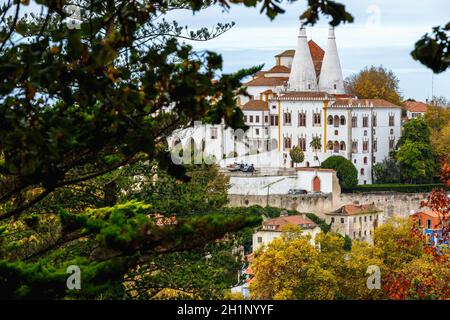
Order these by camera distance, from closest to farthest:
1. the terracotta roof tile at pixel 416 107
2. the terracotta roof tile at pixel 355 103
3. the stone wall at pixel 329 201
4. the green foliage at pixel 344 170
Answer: the stone wall at pixel 329 201 < the green foliage at pixel 344 170 < the terracotta roof tile at pixel 355 103 < the terracotta roof tile at pixel 416 107

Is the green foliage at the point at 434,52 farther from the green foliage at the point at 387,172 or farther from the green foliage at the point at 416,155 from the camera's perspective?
the green foliage at the point at 387,172

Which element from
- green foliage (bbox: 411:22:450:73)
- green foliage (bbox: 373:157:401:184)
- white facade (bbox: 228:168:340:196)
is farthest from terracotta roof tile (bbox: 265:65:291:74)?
green foliage (bbox: 411:22:450:73)

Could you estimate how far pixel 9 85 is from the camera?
191 inches

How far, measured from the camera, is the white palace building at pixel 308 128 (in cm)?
5903

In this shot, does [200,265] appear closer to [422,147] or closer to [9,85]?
[9,85]

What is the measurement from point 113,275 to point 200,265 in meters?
8.17

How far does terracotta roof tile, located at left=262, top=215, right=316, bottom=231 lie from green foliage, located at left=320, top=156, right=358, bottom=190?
692cm

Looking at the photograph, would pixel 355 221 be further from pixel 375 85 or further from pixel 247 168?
pixel 375 85

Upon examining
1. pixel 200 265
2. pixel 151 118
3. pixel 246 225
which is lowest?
pixel 200 265

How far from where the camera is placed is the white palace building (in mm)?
59031

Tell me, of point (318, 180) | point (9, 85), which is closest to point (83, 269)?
point (9, 85)

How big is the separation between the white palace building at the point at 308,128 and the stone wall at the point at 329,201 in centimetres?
425

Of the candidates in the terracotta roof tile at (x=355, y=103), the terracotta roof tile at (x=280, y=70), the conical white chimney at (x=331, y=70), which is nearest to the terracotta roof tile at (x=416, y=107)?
the terracotta roof tile at (x=280, y=70)

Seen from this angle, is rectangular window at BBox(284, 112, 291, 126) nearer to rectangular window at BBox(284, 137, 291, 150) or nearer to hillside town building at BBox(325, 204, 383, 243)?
rectangular window at BBox(284, 137, 291, 150)
